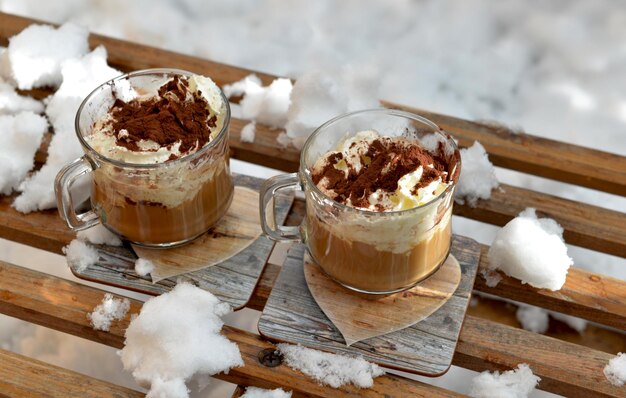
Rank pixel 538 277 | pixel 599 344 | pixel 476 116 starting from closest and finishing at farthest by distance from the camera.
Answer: pixel 538 277 < pixel 599 344 < pixel 476 116

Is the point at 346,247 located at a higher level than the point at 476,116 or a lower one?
higher

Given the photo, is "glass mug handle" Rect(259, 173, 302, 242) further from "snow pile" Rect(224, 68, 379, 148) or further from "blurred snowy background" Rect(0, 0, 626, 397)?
"blurred snowy background" Rect(0, 0, 626, 397)

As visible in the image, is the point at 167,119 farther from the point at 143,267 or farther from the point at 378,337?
the point at 378,337

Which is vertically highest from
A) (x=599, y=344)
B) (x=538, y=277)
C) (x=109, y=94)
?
(x=109, y=94)

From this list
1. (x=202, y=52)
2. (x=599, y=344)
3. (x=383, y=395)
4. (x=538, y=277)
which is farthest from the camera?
(x=202, y=52)

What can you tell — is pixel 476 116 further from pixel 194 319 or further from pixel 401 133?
pixel 194 319

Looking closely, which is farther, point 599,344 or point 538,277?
point 599,344

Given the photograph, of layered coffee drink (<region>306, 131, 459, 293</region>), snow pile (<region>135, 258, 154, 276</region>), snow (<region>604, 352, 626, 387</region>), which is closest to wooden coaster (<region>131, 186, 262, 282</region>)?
snow pile (<region>135, 258, 154, 276</region>)

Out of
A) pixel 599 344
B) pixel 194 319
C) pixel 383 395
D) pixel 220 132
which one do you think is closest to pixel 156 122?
pixel 220 132
